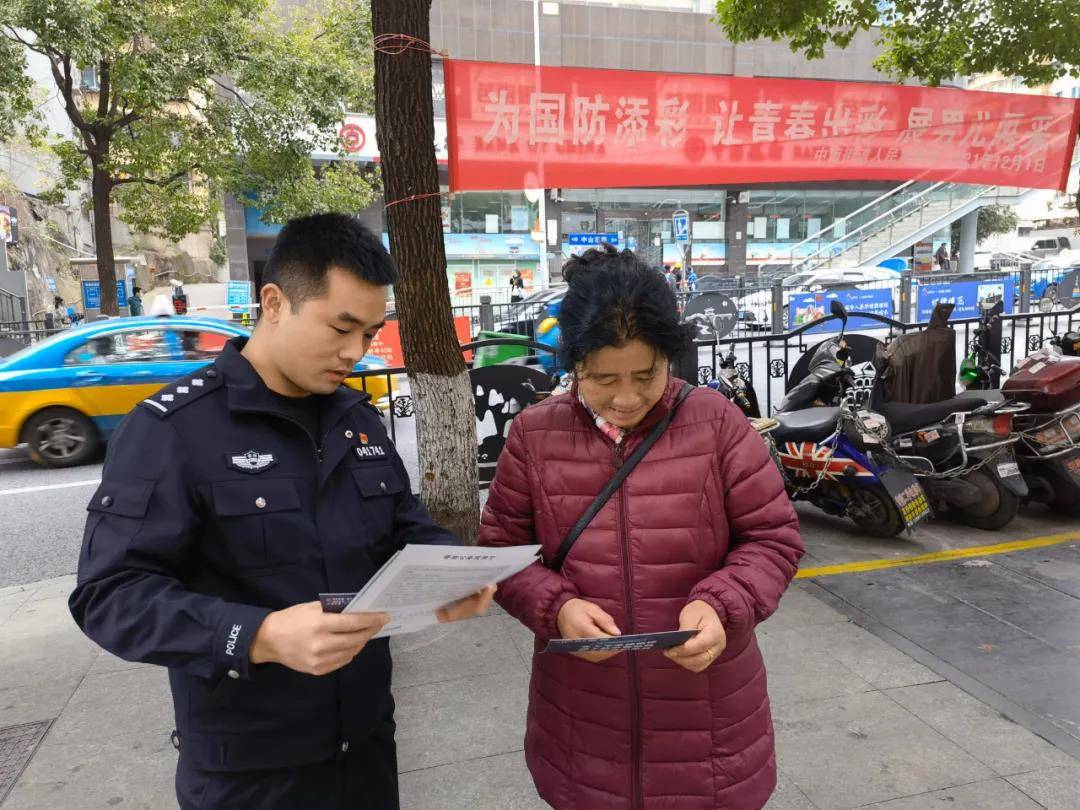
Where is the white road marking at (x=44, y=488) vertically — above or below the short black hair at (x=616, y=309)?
below

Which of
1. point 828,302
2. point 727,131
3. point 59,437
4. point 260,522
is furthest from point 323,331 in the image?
point 828,302

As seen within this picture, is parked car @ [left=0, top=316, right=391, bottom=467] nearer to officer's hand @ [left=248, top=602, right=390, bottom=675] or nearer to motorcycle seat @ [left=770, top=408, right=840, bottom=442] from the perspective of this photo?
motorcycle seat @ [left=770, top=408, right=840, bottom=442]

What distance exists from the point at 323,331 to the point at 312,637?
0.58 m

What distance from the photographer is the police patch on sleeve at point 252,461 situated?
1412mm

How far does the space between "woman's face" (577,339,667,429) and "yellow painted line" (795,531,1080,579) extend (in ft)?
10.8

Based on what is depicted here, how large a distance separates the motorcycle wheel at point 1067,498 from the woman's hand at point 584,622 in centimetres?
493

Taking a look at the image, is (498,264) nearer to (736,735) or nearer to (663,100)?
(663,100)

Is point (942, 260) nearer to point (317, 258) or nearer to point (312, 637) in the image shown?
point (317, 258)

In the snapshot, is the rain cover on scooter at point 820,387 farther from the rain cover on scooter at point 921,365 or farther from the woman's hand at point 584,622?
the woman's hand at point 584,622

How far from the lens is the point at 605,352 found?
1535 mm

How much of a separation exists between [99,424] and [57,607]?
13.9 ft

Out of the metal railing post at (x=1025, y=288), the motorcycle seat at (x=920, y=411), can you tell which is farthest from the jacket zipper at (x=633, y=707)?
the metal railing post at (x=1025, y=288)

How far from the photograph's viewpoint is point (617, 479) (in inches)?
64.1

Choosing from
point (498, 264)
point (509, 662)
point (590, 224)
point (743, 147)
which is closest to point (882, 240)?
point (590, 224)
